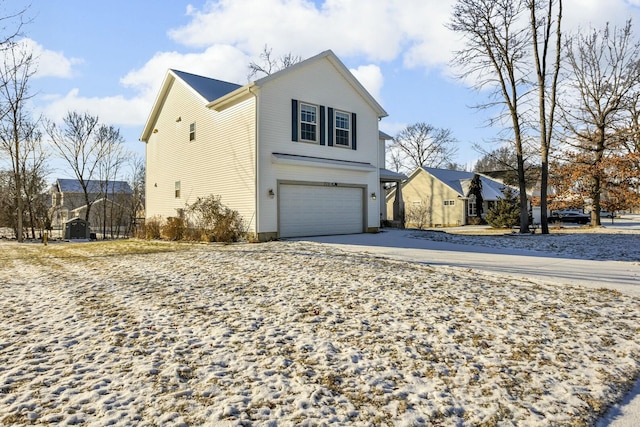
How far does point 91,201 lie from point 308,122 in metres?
35.1

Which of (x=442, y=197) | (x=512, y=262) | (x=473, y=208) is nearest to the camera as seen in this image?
(x=512, y=262)

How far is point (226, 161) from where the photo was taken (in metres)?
14.9

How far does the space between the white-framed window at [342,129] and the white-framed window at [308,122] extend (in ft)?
3.56

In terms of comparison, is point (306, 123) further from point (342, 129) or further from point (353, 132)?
point (353, 132)

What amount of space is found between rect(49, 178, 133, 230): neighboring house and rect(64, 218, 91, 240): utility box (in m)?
9.14

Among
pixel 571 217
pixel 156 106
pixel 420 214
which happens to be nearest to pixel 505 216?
pixel 420 214

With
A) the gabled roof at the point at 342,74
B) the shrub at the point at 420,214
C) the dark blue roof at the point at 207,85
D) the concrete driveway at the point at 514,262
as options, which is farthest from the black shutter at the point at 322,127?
the shrub at the point at 420,214

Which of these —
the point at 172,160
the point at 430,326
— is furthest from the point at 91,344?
the point at 172,160

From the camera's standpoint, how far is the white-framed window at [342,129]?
15812 millimetres

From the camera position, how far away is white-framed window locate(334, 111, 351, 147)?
15812 millimetres

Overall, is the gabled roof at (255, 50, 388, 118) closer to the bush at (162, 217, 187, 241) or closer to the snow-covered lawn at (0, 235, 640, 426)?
the bush at (162, 217, 187, 241)

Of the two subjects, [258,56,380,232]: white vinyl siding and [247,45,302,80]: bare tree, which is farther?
[247,45,302,80]: bare tree

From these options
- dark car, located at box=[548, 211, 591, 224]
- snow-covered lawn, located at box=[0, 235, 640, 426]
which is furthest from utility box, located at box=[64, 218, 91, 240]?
dark car, located at box=[548, 211, 591, 224]

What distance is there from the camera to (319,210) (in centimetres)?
1511
